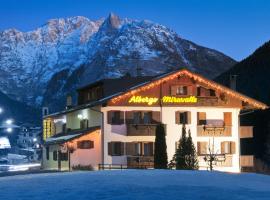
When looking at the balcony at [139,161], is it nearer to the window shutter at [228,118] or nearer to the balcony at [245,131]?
the window shutter at [228,118]

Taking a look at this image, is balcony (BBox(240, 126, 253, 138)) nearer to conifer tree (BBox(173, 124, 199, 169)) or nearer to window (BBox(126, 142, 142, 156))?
window (BBox(126, 142, 142, 156))

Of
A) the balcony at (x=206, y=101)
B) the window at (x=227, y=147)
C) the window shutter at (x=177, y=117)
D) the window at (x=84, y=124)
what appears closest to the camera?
the window shutter at (x=177, y=117)

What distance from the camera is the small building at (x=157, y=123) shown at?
5591 centimetres

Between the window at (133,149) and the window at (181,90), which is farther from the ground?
the window at (181,90)

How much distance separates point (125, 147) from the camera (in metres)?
56.0

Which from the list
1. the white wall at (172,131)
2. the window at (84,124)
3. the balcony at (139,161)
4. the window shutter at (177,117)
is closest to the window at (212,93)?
the white wall at (172,131)

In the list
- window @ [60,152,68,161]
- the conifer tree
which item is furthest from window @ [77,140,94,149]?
the conifer tree

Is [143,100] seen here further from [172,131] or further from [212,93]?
[212,93]

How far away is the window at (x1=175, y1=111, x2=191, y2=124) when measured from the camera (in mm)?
57750

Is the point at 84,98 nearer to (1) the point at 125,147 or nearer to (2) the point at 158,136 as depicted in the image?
(1) the point at 125,147

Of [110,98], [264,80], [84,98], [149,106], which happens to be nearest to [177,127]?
[149,106]

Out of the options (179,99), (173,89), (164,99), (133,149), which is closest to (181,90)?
(173,89)

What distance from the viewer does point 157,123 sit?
56406 mm

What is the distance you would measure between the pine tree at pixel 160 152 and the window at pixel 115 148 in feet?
28.7
